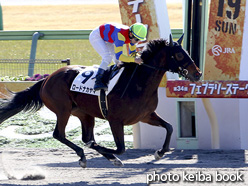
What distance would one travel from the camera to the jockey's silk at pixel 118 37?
19.8ft

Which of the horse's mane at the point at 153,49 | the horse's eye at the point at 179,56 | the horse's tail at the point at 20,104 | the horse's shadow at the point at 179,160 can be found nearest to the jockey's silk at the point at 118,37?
the horse's mane at the point at 153,49

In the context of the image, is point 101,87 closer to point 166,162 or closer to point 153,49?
point 153,49

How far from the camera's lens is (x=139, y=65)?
6.23 m

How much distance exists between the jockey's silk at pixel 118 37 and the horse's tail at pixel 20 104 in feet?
4.41

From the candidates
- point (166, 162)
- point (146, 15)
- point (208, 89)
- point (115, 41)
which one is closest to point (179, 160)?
point (166, 162)

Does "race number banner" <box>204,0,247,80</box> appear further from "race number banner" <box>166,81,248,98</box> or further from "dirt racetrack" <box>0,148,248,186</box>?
"dirt racetrack" <box>0,148,248,186</box>

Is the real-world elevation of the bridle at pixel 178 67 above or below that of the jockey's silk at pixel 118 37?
below

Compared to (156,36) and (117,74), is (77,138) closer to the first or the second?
(156,36)

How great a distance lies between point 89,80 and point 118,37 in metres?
0.73

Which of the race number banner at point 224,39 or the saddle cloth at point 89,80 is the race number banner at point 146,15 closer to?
the race number banner at point 224,39

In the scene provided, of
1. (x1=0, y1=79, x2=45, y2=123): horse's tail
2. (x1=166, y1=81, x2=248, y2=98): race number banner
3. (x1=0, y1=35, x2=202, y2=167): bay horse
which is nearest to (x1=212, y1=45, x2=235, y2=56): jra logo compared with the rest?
(x1=166, y1=81, x2=248, y2=98): race number banner

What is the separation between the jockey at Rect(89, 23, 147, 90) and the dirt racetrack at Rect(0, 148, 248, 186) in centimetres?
108

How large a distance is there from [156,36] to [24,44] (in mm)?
16369

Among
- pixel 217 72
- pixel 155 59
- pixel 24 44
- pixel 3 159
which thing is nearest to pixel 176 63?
pixel 155 59
